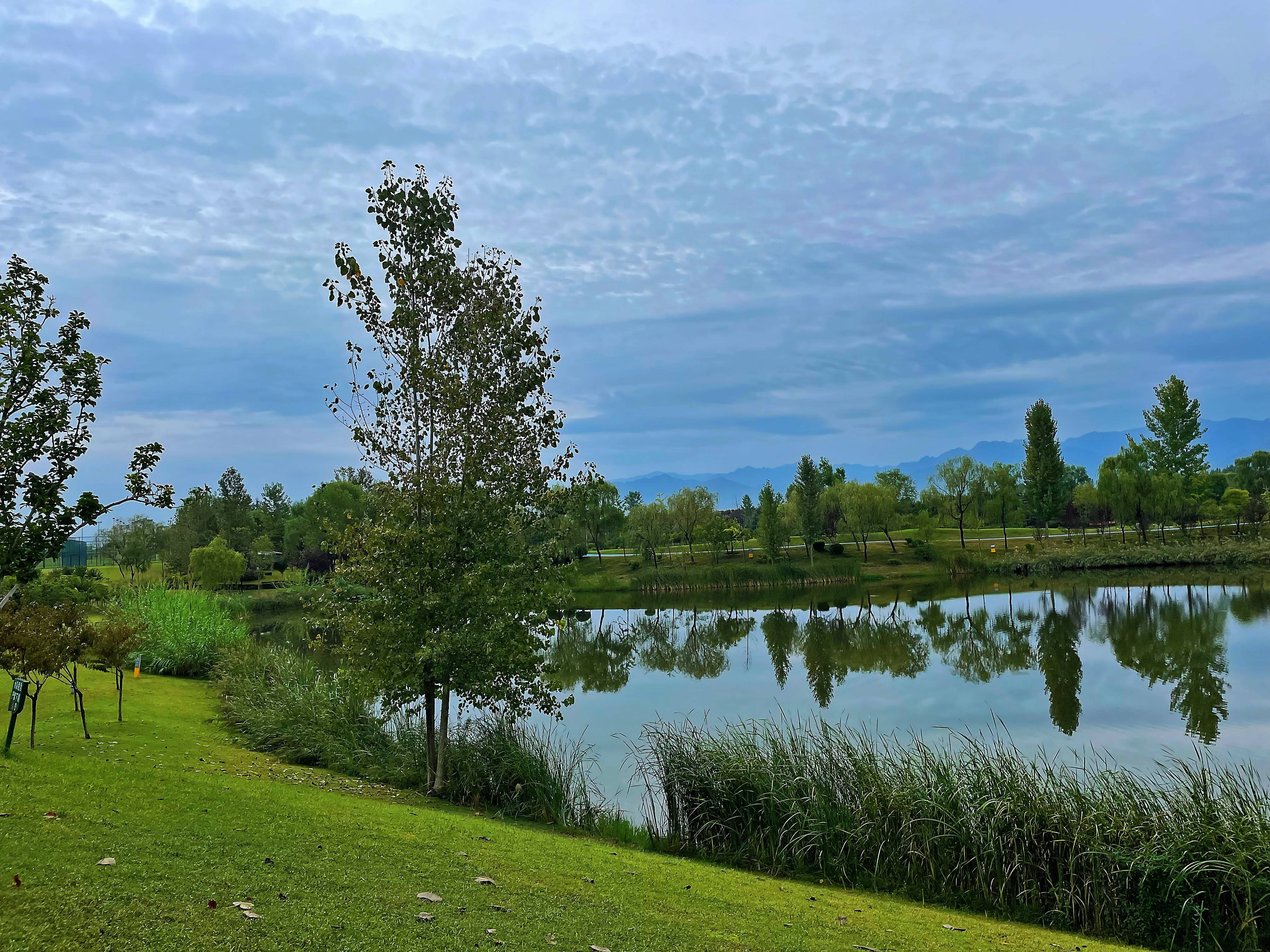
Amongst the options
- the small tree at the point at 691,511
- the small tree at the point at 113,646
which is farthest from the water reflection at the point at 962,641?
the small tree at the point at 691,511

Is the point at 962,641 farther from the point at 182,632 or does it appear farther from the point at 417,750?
the point at 182,632

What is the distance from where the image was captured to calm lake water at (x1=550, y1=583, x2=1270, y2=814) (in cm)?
1538

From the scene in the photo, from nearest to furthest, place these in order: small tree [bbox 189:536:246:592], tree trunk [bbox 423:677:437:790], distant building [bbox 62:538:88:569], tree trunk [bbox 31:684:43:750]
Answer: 1. tree trunk [bbox 31:684:43:750]
2. tree trunk [bbox 423:677:437:790]
3. small tree [bbox 189:536:246:592]
4. distant building [bbox 62:538:88:569]

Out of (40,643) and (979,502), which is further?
(979,502)

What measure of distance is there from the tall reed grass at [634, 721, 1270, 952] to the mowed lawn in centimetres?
68

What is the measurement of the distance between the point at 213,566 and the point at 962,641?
4047 centimetres

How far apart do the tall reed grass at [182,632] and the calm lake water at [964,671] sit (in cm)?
977

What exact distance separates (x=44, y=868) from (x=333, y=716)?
8.89 metres

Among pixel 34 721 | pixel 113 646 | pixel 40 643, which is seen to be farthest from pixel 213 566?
pixel 34 721

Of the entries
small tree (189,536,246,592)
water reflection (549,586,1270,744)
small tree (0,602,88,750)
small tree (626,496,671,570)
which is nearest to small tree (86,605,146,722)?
small tree (0,602,88,750)

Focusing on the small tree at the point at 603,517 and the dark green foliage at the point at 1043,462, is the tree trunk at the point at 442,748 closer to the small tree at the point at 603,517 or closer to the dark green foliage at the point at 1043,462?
the small tree at the point at 603,517

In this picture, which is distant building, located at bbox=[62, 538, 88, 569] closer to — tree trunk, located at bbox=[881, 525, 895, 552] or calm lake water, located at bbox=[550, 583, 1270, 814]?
calm lake water, located at bbox=[550, 583, 1270, 814]

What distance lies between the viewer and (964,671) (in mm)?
22500

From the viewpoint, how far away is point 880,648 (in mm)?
26688
